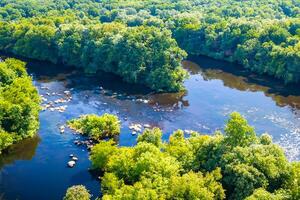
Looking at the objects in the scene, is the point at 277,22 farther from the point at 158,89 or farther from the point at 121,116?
the point at 121,116

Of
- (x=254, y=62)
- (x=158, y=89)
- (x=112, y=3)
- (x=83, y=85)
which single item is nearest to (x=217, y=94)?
(x=158, y=89)

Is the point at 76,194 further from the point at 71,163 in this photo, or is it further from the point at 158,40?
the point at 158,40

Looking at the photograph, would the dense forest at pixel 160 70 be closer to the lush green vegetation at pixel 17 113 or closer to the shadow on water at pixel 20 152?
the lush green vegetation at pixel 17 113

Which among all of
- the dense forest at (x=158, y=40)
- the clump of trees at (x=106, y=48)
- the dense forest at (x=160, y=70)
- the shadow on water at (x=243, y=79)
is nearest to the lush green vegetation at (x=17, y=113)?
the dense forest at (x=160, y=70)

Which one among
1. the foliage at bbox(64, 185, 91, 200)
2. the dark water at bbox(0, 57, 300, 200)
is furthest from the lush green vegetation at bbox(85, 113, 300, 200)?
the dark water at bbox(0, 57, 300, 200)

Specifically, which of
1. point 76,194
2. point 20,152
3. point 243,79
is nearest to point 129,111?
point 20,152

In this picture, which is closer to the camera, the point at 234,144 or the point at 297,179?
the point at 297,179
